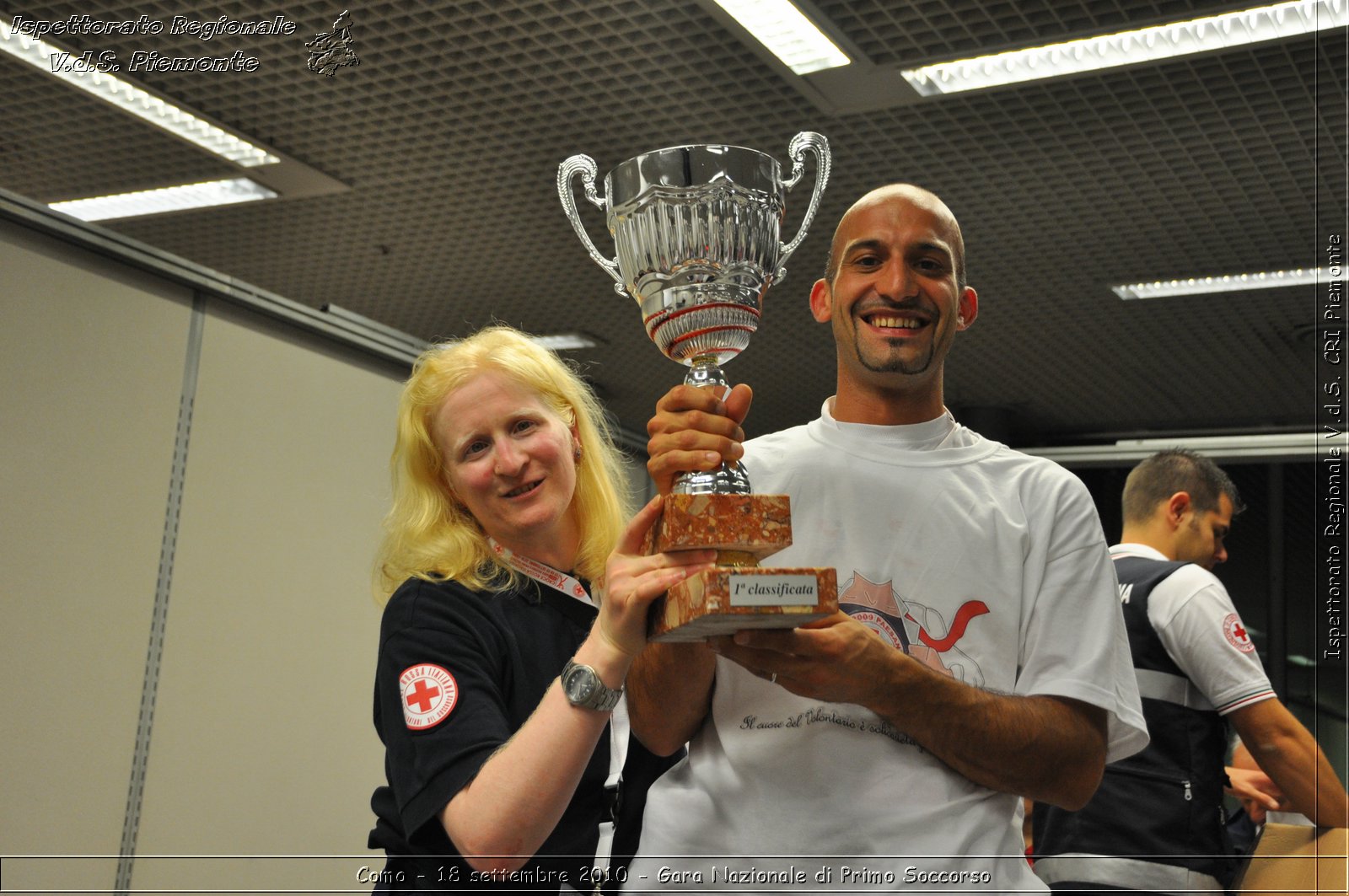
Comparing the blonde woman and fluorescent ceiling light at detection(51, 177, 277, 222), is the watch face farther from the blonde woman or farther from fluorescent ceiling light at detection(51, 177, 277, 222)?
fluorescent ceiling light at detection(51, 177, 277, 222)

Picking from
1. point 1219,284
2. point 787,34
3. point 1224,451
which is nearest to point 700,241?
point 787,34

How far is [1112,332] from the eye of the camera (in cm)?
502

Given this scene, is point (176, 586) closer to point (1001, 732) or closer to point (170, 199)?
point (1001, 732)

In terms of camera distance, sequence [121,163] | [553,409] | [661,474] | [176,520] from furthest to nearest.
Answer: [121,163] → [176,520] → [553,409] → [661,474]

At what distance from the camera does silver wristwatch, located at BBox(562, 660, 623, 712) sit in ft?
4.11

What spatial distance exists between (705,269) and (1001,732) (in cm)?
A: 60

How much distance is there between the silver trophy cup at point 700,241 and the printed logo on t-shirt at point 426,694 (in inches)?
18.5

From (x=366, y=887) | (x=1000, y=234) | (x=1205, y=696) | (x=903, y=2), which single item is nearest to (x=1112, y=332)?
(x=1000, y=234)

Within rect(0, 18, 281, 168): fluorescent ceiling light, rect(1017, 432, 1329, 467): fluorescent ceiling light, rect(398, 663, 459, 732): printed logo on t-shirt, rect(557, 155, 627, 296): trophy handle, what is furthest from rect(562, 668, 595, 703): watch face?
rect(1017, 432, 1329, 467): fluorescent ceiling light

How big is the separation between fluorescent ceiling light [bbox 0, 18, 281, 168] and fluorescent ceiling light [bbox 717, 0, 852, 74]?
172 centimetres

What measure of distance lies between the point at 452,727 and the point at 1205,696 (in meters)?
1.81

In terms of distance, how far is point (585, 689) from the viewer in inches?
49.3

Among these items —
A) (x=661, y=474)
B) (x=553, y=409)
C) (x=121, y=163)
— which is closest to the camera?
(x=661, y=474)

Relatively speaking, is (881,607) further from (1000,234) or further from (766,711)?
(1000,234)
